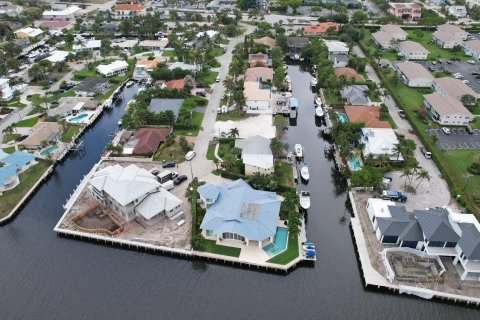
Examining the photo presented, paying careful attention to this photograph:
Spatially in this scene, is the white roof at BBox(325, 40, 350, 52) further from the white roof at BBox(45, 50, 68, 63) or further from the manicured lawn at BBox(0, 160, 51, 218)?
the manicured lawn at BBox(0, 160, 51, 218)

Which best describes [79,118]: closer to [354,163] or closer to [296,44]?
[354,163]

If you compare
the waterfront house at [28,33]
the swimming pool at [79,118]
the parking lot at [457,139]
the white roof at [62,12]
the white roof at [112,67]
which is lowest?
the parking lot at [457,139]

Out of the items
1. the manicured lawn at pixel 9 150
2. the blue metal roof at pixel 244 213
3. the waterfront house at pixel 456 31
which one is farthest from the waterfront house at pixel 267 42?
the manicured lawn at pixel 9 150

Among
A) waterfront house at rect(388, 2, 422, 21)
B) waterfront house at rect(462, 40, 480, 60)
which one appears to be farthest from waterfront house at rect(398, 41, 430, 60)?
waterfront house at rect(388, 2, 422, 21)

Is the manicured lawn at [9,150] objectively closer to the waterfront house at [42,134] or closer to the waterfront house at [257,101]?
the waterfront house at [42,134]

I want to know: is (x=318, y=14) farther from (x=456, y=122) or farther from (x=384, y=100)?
(x=456, y=122)
